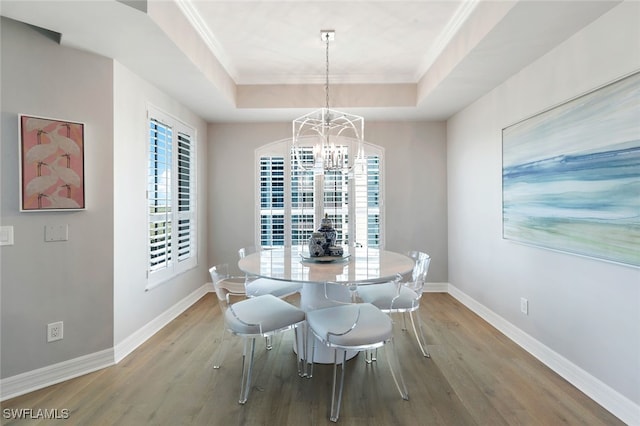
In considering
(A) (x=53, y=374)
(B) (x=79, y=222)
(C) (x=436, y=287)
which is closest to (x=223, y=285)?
(B) (x=79, y=222)

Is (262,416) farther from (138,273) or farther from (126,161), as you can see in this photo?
(126,161)

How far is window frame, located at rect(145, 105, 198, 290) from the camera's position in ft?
9.89

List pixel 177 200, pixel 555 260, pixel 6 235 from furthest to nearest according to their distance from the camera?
pixel 177 200, pixel 555 260, pixel 6 235

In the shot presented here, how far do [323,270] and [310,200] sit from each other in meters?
2.32

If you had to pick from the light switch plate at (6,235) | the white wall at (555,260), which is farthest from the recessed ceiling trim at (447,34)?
the light switch plate at (6,235)

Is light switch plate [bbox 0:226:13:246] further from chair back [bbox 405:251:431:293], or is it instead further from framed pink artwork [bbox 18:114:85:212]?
chair back [bbox 405:251:431:293]

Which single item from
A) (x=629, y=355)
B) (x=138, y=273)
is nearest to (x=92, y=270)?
(x=138, y=273)

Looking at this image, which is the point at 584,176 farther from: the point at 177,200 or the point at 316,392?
the point at 177,200

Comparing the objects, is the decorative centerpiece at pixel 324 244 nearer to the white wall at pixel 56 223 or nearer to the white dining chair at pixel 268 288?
the white dining chair at pixel 268 288

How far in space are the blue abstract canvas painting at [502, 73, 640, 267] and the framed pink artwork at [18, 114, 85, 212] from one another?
11.6 ft

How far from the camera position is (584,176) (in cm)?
211

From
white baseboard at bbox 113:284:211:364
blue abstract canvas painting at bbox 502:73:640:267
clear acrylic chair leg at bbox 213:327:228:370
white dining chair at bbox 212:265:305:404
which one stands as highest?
blue abstract canvas painting at bbox 502:73:640:267

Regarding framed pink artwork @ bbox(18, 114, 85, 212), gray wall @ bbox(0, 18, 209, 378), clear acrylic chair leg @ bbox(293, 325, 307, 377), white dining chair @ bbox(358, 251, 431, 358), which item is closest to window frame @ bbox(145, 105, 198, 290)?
gray wall @ bbox(0, 18, 209, 378)

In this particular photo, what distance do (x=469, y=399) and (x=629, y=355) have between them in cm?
93
